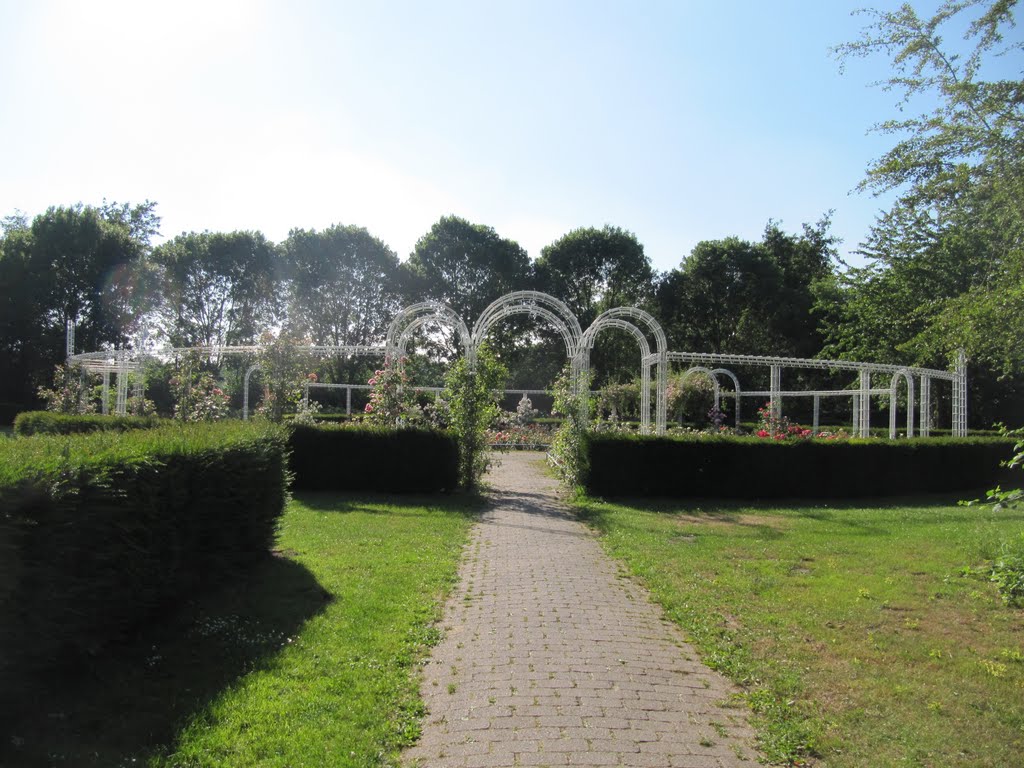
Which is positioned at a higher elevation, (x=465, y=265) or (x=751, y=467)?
(x=465, y=265)

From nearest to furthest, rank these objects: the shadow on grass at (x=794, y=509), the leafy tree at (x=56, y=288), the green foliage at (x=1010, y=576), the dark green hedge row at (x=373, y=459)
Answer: the green foliage at (x=1010, y=576)
the shadow on grass at (x=794, y=509)
the dark green hedge row at (x=373, y=459)
the leafy tree at (x=56, y=288)

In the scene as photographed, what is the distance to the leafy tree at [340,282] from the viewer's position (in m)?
40.4

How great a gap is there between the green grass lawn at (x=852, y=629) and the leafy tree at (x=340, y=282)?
3285cm

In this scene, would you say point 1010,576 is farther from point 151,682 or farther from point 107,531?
point 107,531

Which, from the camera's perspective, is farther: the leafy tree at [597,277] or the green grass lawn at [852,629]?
the leafy tree at [597,277]

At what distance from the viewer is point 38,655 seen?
349cm

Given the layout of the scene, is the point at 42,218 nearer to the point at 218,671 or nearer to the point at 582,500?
the point at 582,500

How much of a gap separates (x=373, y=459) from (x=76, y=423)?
757 centimetres

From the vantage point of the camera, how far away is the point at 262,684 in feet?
12.6

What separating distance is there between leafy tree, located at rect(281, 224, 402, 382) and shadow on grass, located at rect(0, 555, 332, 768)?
35772 mm

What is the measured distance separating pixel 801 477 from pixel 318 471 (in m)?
9.08

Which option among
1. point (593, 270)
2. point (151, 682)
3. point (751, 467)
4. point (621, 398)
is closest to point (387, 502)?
point (751, 467)

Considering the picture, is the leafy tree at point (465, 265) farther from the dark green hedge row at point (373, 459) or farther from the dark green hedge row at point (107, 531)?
the dark green hedge row at point (107, 531)

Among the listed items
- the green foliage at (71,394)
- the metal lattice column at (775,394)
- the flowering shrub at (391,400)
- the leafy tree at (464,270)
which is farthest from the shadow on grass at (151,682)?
the leafy tree at (464,270)
